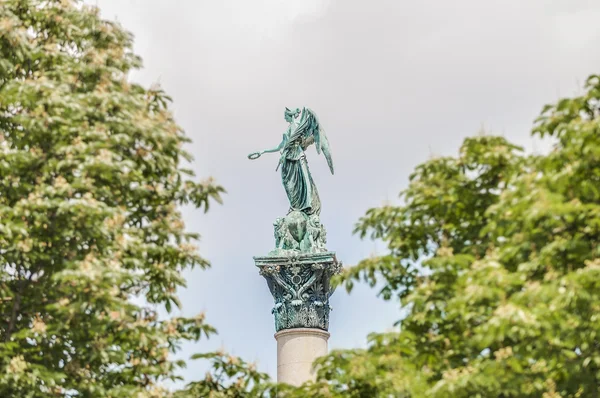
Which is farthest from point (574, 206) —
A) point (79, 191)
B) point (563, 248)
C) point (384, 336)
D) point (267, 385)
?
point (79, 191)

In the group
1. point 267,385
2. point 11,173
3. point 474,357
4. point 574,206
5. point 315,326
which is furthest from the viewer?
point 315,326

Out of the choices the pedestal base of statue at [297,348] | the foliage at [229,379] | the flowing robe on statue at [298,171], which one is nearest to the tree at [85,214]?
the foliage at [229,379]

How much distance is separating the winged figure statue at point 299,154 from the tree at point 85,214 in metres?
17.2

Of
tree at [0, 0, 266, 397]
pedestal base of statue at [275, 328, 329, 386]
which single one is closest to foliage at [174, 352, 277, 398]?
tree at [0, 0, 266, 397]

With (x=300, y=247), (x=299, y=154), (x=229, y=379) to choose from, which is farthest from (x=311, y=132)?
(x=229, y=379)

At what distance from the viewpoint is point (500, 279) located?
1783 cm

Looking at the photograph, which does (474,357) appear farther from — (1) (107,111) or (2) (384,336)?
(1) (107,111)

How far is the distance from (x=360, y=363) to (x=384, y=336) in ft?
2.13

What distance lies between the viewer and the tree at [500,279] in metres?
17.6

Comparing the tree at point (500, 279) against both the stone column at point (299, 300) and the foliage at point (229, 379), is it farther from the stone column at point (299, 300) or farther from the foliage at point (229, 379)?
the stone column at point (299, 300)

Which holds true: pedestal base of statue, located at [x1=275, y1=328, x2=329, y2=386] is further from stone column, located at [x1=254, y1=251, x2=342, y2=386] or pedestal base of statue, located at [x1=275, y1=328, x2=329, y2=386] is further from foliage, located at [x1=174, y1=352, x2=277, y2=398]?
foliage, located at [x1=174, y1=352, x2=277, y2=398]

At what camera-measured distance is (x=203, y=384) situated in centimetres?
2306

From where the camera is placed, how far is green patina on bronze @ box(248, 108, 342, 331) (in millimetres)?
37344

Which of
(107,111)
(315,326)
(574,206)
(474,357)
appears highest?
(315,326)
